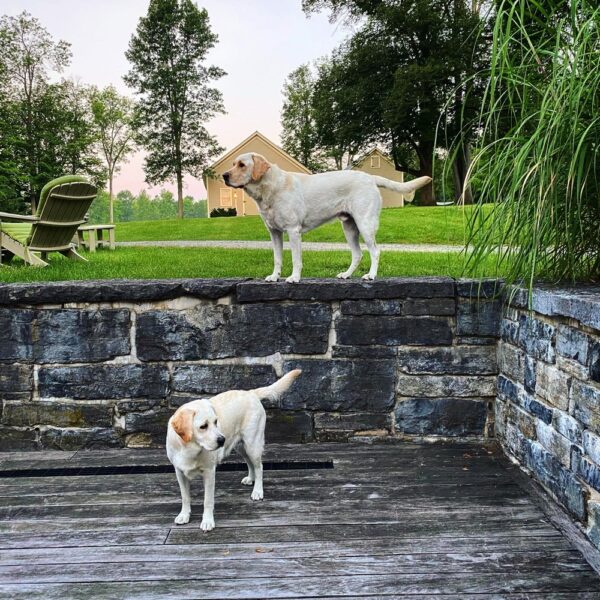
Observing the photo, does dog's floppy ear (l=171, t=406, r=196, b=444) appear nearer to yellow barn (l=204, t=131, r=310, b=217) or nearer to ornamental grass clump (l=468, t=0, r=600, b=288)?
ornamental grass clump (l=468, t=0, r=600, b=288)

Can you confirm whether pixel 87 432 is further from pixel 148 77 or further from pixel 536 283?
pixel 148 77

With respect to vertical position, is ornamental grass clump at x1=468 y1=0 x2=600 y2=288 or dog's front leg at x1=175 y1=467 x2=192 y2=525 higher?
ornamental grass clump at x1=468 y1=0 x2=600 y2=288

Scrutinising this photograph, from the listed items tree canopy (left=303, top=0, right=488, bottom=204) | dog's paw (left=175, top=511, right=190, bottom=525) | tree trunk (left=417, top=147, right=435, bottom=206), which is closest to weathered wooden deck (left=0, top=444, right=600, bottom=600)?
dog's paw (left=175, top=511, right=190, bottom=525)

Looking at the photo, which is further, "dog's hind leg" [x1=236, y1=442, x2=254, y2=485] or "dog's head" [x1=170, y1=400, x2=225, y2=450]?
"dog's hind leg" [x1=236, y1=442, x2=254, y2=485]

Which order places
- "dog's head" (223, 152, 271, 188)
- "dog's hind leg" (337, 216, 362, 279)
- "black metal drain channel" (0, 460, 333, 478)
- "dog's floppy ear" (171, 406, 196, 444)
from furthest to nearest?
"dog's hind leg" (337, 216, 362, 279) < "dog's head" (223, 152, 271, 188) < "black metal drain channel" (0, 460, 333, 478) < "dog's floppy ear" (171, 406, 196, 444)

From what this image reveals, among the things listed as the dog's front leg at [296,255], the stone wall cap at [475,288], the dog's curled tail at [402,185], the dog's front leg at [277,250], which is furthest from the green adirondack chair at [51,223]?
the stone wall cap at [475,288]

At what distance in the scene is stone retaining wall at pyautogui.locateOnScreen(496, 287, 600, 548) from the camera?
2332 mm

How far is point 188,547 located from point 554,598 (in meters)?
1.41

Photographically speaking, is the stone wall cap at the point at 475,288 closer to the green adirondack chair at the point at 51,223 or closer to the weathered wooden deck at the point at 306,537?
the weathered wooden deck at the point at 306,537

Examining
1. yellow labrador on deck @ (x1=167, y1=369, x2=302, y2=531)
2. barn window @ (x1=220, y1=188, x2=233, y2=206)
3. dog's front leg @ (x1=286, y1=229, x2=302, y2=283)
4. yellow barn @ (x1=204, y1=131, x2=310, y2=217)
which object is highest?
yellow barn @ (x1=204, y1=131, x2=310, y2=217)

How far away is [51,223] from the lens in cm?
709

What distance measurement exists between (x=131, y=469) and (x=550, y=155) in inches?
107

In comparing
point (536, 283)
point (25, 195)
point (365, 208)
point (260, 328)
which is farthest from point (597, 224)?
point (25, 195)

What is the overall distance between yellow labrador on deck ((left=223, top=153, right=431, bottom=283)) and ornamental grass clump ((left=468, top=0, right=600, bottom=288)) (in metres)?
0.72
